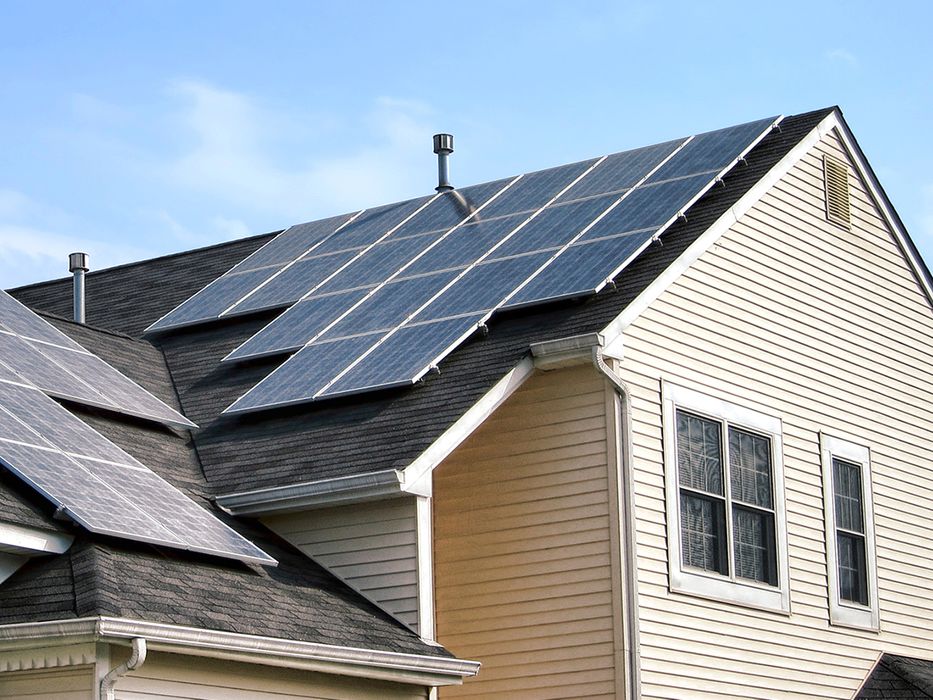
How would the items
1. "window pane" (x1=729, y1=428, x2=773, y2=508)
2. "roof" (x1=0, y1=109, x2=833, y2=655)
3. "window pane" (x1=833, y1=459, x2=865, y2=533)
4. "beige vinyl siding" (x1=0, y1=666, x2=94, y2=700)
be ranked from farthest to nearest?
"window pane" (x1=833, y1=459, x2=865, y2=533) → "window pane" (x1=729, y1=428, x2=773, y2=508) → "roof" (x1=0, y1=109, x2=833, y2=655) → "beige vinyl siding" (x1=0, y1=666, x2=94, y2=700)

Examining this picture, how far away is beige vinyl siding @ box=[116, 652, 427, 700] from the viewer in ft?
34.8

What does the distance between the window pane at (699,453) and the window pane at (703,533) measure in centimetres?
15

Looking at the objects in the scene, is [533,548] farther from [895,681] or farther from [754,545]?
[895,681]

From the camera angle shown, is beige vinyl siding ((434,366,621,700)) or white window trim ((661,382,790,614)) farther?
white window trim ((661,382,790,614))

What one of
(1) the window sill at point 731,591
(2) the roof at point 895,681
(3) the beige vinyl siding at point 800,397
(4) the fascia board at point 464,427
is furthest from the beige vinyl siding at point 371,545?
(2) the roof at point 895,681

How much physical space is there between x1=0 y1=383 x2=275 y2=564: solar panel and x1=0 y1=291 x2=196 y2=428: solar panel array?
772 mm

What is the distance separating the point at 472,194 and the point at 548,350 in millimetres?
5750

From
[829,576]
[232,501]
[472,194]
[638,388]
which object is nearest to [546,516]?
[638,388]

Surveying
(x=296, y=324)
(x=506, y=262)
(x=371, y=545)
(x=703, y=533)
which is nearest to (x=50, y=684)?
(x=371, y=545)

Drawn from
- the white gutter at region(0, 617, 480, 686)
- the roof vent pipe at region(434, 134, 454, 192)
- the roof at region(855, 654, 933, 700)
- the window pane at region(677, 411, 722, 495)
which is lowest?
the white gutter at region(0, 617, 480, 686)

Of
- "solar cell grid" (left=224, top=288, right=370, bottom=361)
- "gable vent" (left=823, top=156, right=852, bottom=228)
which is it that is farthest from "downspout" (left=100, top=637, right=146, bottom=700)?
"gable vent" (left=823, top=156, right=852, bottom=228)

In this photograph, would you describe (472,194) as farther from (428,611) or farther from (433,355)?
(428,611)

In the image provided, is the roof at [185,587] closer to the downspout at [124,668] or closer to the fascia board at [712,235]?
the downspout at [124,668]

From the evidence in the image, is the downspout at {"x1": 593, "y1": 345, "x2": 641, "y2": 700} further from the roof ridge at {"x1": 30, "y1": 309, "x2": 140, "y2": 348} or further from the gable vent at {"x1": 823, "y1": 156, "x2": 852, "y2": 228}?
the roof ridge at {"x1": 30, "y1": 309, "x2": 140, "y2": 348}
